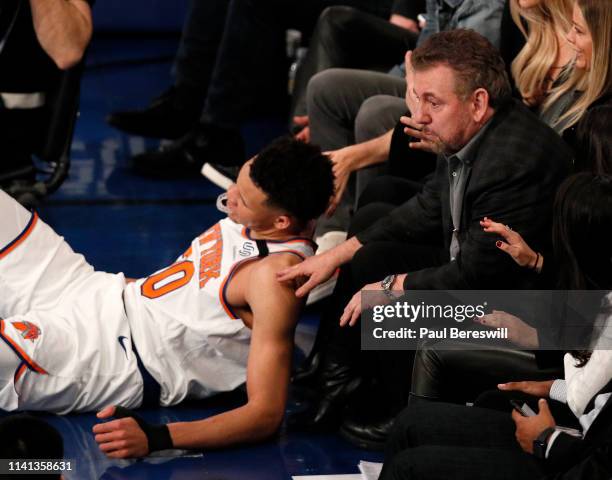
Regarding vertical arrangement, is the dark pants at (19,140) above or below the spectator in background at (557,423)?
below

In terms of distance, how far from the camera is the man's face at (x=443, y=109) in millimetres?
2328

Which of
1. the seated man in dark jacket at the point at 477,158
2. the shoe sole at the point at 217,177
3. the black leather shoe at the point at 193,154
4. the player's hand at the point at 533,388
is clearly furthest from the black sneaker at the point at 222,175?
the player's hand at the point at 533,388

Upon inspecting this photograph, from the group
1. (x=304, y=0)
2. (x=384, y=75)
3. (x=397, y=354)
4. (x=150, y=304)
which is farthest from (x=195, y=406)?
(x=304, y=0)

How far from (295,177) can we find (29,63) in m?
1.36

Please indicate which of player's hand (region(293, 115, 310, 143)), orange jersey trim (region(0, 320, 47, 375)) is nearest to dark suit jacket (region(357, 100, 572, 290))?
orange jersey trim (region(0, 320, 47, 375))

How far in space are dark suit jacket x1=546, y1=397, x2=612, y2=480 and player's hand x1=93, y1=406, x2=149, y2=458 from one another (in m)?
0.97

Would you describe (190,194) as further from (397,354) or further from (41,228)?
(397,354)

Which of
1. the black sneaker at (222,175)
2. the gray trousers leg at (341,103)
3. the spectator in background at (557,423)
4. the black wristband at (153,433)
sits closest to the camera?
the spectator in background at (557,423)

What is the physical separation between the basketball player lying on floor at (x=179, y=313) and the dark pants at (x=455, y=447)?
1.56 ft

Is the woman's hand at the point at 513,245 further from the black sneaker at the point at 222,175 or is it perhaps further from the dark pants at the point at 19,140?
the dark pants at the point at 19,140

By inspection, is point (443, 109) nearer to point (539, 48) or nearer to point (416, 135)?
point (416, 135)

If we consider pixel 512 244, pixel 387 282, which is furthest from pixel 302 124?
pixel 512 244

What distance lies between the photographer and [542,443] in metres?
1.88

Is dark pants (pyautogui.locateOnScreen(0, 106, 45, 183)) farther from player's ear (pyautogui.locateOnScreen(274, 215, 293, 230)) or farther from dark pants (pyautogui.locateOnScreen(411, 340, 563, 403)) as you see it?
dark pants (pyautogui.locateOnScreen(411, 340, 563, 403))
